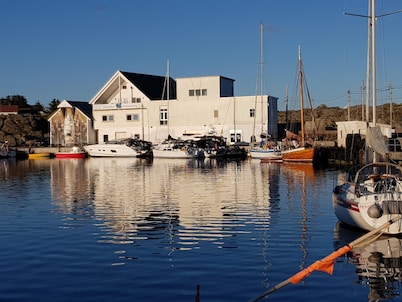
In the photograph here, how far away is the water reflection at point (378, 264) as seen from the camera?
13.7m

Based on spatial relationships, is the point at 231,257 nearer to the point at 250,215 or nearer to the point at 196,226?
the point at 196,226

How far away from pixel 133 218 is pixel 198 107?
57.6 meters

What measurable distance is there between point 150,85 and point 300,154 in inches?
1422

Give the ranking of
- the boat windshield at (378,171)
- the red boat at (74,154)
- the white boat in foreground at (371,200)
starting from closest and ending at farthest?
the white boat in foreground at (371,200) < the boat windshield at (378,171) < the red boat at (74,154)

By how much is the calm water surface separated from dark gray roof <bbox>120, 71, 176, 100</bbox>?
53.9m

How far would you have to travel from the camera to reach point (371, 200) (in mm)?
19203

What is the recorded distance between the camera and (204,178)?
44.4m

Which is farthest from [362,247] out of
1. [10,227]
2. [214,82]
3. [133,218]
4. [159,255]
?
[214,82]

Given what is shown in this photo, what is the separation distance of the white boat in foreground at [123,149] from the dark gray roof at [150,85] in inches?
348

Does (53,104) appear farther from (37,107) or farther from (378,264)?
(378,264)

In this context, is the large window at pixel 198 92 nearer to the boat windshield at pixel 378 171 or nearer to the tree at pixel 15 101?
the boat windshield at pixel 378 171

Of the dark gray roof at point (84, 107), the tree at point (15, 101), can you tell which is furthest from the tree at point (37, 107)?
the dark gray roof at point (84, 107)

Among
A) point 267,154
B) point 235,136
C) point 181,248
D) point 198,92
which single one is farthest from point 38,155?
point 181,248

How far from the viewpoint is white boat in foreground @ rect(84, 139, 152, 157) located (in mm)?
78375
